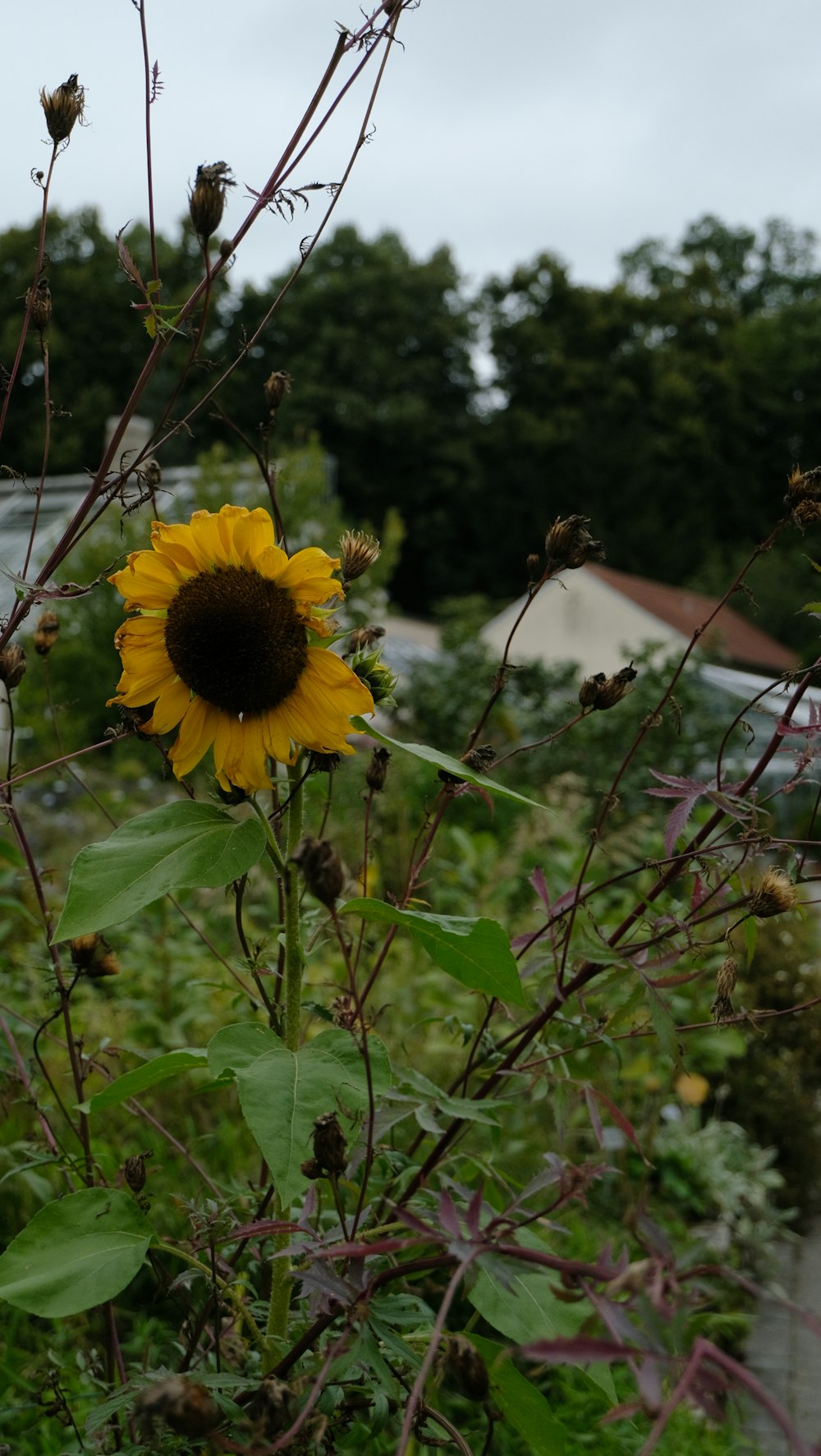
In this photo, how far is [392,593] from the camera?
35062mm

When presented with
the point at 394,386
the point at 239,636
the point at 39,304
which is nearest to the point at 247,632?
the point at 239,636

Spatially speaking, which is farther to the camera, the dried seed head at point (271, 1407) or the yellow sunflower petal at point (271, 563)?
the yellow sunflower petal at point (271, 563)

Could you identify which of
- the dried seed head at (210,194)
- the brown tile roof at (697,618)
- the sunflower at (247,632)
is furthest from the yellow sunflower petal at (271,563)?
the brown tile roof at (697,618)

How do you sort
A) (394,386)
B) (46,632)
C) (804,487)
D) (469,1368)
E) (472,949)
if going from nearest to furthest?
1. (469,1368)
2. (472,949)
3. (804,487)
4. (46,632)
5. (394,386)

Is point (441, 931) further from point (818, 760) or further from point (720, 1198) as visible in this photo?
point (720, 1198)

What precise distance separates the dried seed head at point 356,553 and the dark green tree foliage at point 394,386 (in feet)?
103

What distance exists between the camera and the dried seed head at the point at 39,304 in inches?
50.2

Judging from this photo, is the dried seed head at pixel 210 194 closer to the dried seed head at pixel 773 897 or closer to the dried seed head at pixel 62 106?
the dried seed head at pixel 62 106

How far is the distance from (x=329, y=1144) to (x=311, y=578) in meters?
0.52

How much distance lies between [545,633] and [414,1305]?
890 inches

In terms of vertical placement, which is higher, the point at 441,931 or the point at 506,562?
the point at 441,931

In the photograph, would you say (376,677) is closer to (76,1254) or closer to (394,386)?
(76,1254)

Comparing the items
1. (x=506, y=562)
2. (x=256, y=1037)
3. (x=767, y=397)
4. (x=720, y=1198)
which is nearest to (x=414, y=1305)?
(x=256, y=1037)

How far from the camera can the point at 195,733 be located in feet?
4.06
